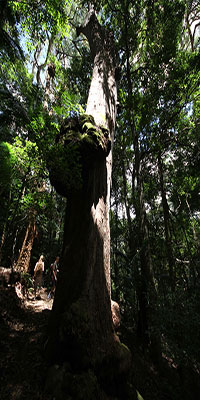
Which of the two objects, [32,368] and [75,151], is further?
[75,151]

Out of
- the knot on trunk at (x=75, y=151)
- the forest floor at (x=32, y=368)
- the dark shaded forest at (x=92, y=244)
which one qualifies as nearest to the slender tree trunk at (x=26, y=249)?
the dark shaded forest at (x=92, y=244)

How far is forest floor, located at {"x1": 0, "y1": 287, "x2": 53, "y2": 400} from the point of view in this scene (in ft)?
6.56

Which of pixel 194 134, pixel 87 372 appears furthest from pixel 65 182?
pixel 194 134

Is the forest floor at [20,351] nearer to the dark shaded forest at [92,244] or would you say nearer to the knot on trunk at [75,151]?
the dark shaded forest at [92,244]

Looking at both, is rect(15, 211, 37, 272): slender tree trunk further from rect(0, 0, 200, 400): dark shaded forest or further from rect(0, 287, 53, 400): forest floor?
rect(0, 287, 53, 400): forest floor

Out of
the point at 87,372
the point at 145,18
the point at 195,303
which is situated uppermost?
the point at 145,18

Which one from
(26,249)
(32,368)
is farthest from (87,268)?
(26,249)

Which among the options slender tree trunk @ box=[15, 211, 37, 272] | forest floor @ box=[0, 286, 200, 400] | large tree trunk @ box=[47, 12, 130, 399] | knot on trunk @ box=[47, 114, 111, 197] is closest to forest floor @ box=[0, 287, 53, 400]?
forest floor @ box=[0, 286, 200, 400]

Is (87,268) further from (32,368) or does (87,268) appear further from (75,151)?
(75,151)

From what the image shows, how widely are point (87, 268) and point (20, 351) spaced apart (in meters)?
1.92

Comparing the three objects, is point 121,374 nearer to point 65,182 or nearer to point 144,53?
point 65,182

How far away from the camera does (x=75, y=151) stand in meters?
2.82

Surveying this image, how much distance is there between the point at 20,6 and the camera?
477 cm

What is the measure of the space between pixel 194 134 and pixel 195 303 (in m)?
7.13
